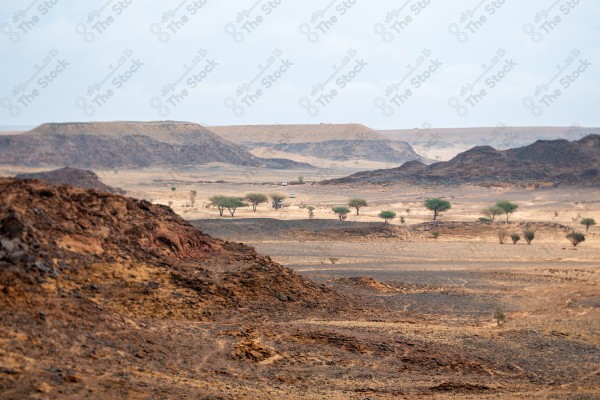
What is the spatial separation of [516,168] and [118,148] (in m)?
81.1

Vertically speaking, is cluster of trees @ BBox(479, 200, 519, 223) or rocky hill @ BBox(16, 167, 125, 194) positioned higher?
rocky hill @ BBox(16, 167, 125, 194)

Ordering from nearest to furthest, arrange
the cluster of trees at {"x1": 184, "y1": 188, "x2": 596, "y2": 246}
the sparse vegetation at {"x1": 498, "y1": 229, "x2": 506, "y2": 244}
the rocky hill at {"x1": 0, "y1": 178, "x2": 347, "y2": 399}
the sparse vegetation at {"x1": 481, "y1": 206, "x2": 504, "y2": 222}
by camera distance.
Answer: the rocky hill at {"x1": 0, "y1": 178, "x2": 347, "y2": 399}, the sparse vegetation at {"x1": 498, "y1": 229, "x2": 506, "y2": 244}, the cluster of trees at {"x1": 184, "y1": 188, "x2": 596, "y2": 246}, the sparse vegetation at {"x1": 481, "y1": 206, "x2": 504, "y2": 222}

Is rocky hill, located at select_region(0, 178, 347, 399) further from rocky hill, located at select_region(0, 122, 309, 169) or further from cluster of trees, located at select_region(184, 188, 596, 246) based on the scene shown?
rocky hill, located at select_region(0, 122, 309, 169)

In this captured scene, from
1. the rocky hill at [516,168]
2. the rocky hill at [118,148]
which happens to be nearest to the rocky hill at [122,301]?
the rocky hill at [516,168]

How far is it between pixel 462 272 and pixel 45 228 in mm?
22145

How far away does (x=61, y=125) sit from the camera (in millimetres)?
164750

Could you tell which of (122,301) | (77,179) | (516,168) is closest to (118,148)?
(77,179)

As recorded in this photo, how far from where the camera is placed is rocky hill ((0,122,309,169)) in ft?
470

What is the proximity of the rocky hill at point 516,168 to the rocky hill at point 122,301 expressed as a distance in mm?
76968

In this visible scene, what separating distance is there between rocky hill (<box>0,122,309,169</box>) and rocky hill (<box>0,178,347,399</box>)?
126 metres

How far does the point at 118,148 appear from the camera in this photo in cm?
15138

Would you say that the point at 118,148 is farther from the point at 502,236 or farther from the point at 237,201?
the point at 502,236

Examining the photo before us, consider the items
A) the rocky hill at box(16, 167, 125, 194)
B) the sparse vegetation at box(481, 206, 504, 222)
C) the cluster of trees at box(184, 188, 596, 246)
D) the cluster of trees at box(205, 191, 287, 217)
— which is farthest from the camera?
the rocky hill at box(16, 167, 125, 194)

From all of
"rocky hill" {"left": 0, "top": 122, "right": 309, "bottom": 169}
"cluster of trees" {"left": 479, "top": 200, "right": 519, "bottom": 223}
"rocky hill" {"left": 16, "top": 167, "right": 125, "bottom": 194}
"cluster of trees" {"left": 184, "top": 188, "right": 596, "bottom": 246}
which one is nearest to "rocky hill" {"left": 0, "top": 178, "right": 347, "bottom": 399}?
"cluster of trees" {"left": 184, "top": 188, "right": 596, "bottom": 246}
